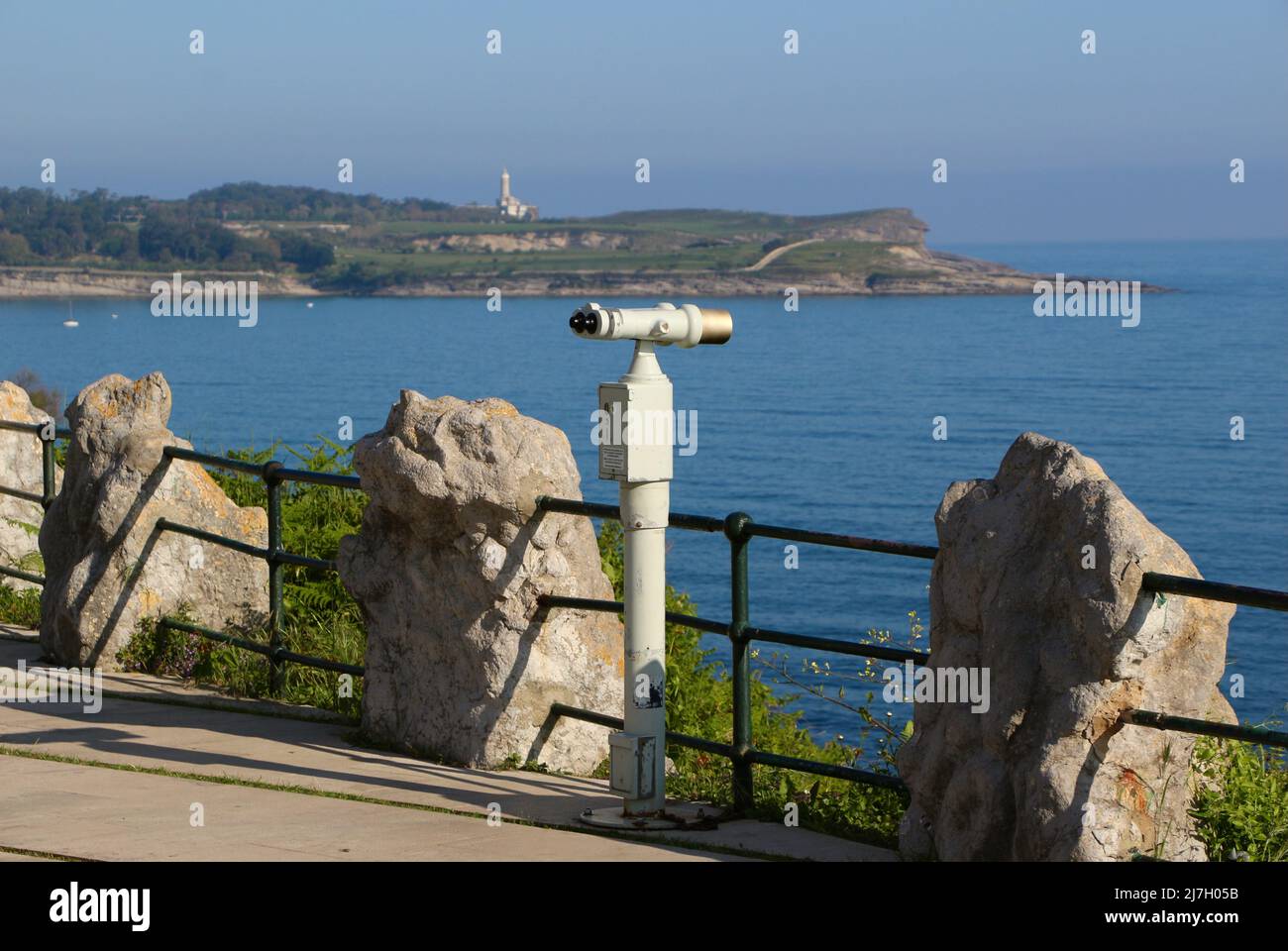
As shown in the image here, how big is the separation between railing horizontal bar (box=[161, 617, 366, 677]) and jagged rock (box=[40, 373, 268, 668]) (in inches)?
10.2

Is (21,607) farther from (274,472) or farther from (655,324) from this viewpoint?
(655,324)

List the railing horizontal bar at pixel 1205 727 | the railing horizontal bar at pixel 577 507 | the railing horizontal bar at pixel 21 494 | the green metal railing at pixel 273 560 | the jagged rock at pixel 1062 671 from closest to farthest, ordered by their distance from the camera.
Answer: the railing horizontal bar at pixel 1205 727 < the jagged rock at pixel 1062 671 < the railing horizontal bar at pixel 577 507 < the green metal railing at pixel 273 560 < the railing horizontal bar at pixel 21 494

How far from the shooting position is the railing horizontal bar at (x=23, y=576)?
38.2 feet

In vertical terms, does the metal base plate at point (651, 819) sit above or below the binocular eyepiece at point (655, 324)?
below

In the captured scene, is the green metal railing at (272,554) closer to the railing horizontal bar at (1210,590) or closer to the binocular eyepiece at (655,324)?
the binocular eyepiece at (655,324)

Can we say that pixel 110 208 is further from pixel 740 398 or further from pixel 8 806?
pixel 8 806

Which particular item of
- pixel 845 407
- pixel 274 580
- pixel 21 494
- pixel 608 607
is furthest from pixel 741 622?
pixel 845 407

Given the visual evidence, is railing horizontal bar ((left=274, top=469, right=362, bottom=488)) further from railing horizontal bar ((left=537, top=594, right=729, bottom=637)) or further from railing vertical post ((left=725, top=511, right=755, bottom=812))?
railing vertical post ((left=725, top=511, right=755, bottom=812))

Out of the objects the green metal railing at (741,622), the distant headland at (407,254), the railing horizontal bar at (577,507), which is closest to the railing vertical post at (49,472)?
the green metal railing at (741,622)

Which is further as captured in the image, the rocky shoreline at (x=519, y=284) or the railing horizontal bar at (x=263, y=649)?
the rocky shoreline at (x=519, y=284)

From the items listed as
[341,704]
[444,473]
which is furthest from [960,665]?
[341,704]

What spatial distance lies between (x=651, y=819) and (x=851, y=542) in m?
1.45

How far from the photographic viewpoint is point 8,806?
22.4 ft

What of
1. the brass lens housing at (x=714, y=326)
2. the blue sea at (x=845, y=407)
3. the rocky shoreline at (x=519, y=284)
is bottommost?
the blue sea at (x=845, y=407)
